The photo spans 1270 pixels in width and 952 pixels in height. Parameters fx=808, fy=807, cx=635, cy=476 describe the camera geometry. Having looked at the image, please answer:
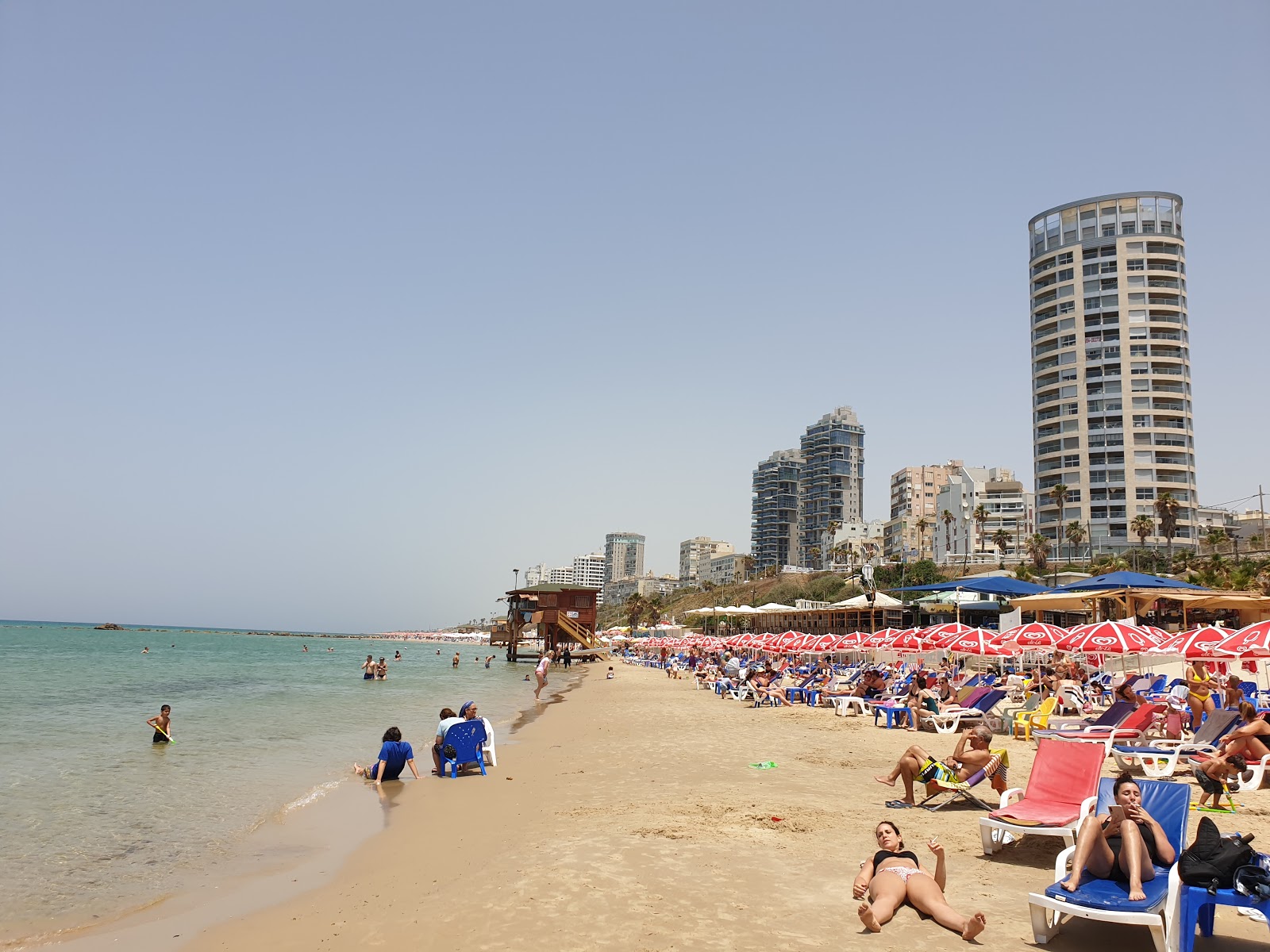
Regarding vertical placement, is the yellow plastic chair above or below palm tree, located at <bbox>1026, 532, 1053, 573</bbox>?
below

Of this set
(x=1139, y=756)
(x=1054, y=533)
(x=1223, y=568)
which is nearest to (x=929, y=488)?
(x=1054, y=533)

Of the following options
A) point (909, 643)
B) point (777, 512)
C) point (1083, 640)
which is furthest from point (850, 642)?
point (777, 512)

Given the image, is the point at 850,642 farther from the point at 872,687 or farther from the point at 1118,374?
the point at 1118,374

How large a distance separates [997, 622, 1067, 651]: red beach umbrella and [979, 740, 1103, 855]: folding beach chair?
42.2 ft

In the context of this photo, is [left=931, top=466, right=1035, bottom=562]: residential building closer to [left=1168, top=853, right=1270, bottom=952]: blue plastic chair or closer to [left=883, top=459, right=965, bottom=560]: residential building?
[left=883, top=459, right=965, bottom=560]: residential building

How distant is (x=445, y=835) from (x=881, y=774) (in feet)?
18.6

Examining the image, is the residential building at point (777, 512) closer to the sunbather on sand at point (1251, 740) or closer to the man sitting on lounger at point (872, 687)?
the man sitting on lounger at point (872, 687)

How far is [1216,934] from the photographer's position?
4.73 metres

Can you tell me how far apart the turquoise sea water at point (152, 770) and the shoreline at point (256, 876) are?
0.14 meters

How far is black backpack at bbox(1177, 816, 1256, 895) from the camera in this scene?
439 cm

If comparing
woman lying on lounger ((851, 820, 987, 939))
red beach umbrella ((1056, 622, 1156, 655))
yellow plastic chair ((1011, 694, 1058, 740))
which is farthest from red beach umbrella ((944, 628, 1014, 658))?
woman lying on lounger ((851, 820, 987, 939))

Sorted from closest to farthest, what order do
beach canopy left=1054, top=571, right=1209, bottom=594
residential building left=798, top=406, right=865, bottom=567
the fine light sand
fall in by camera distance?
the fine light sand, beach canopy left=1054, top=571, right=1209, bottom=594, residential building left=798, top=406, right=865, bottom=567

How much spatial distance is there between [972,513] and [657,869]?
10954cm

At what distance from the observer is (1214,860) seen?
4.46 m
